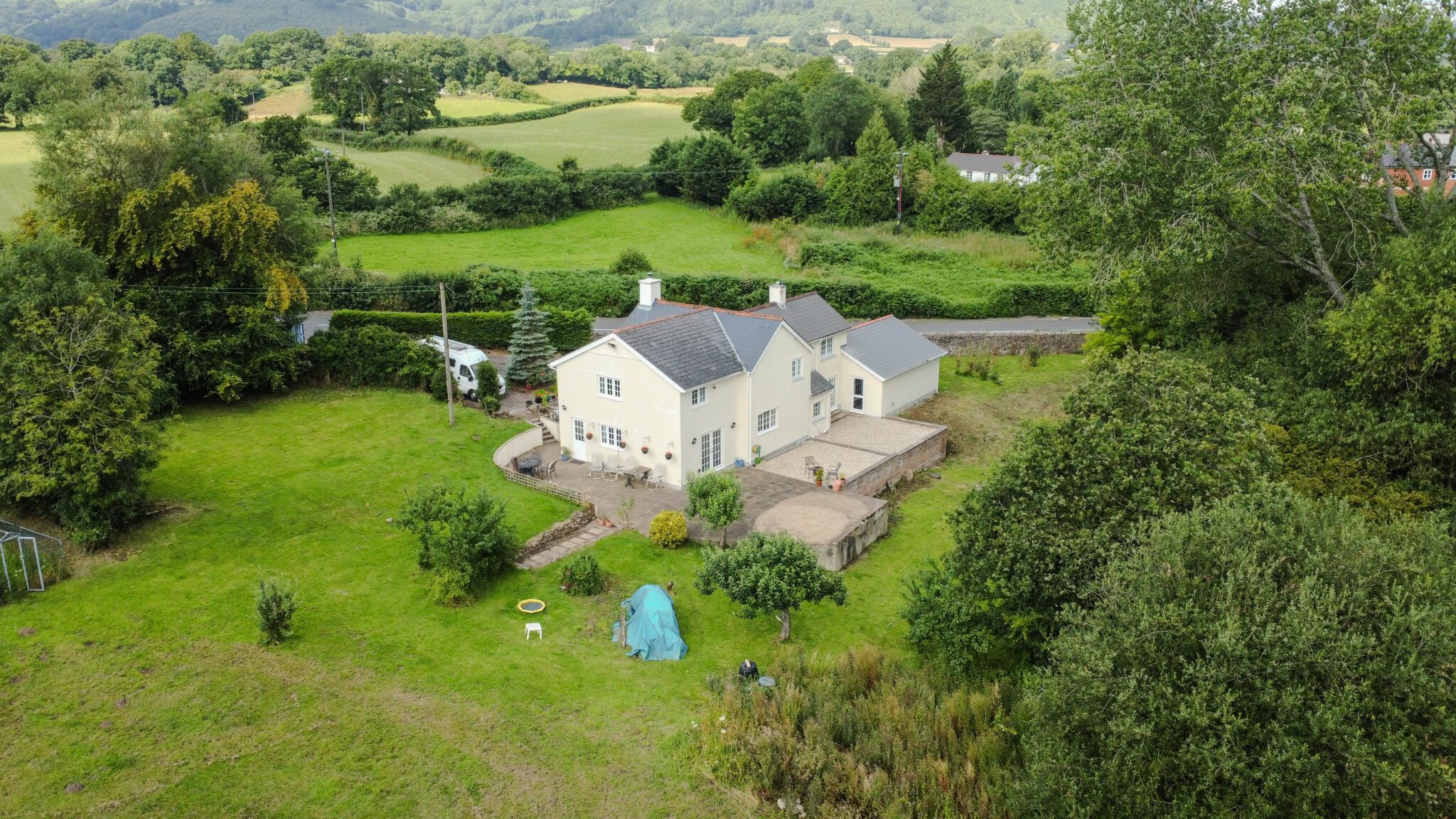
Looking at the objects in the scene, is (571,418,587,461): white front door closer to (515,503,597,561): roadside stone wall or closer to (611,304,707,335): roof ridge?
(611,304,707,335): roof ridge

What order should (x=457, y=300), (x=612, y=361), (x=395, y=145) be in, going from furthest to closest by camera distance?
(x=395, y=145) < (x=457, y=300) < (x=612, y=361)

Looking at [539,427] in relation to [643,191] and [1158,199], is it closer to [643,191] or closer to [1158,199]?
[1158,199]

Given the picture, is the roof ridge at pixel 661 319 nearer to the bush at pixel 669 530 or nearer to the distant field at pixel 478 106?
the bush at pixel 669 530

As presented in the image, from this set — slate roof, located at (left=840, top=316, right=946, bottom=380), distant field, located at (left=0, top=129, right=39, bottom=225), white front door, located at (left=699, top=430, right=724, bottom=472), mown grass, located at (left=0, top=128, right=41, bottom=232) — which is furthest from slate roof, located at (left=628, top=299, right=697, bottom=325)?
distant field, located at (left=0, top=129, right=39, bottom=225)

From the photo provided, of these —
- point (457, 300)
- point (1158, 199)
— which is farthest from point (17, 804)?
point (457, 300)

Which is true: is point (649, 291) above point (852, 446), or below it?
above

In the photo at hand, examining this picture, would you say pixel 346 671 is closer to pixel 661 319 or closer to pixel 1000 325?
pixel 661 319

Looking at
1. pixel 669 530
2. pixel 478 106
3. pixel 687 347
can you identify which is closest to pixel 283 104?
pixel 478 106
